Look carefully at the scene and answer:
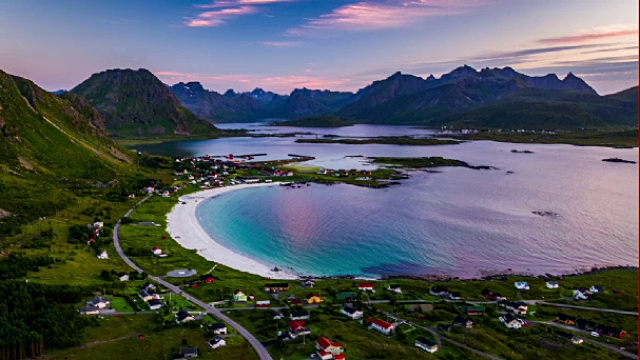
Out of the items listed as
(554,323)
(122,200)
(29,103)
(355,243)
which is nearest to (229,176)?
(122,200)

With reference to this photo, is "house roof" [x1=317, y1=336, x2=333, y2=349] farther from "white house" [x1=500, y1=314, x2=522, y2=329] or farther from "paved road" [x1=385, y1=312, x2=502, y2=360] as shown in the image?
Result: "white house" [x1=500, y1=314, x2=522, y2=329]

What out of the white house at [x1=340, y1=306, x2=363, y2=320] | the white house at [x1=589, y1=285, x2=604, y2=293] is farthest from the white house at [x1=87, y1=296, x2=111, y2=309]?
the white house at [x1=589, y1=285, x2=604, y2=293]

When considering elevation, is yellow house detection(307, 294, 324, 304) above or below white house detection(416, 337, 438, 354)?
above

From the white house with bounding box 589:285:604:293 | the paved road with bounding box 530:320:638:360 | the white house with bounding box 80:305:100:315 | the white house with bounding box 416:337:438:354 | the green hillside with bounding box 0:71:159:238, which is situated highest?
the green hillside with bounding box 0:71:159:238

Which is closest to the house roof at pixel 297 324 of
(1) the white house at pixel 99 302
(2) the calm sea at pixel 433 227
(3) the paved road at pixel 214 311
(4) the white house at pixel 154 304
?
(3) the paved road at pixel 214 311

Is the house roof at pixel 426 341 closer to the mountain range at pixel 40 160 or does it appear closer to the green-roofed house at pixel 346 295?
the green-roofed house at pixel 346 295

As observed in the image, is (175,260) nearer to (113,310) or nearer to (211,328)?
(113,310)

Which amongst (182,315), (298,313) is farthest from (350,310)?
(182,315)

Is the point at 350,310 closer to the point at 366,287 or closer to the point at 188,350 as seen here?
the point at 366,287
